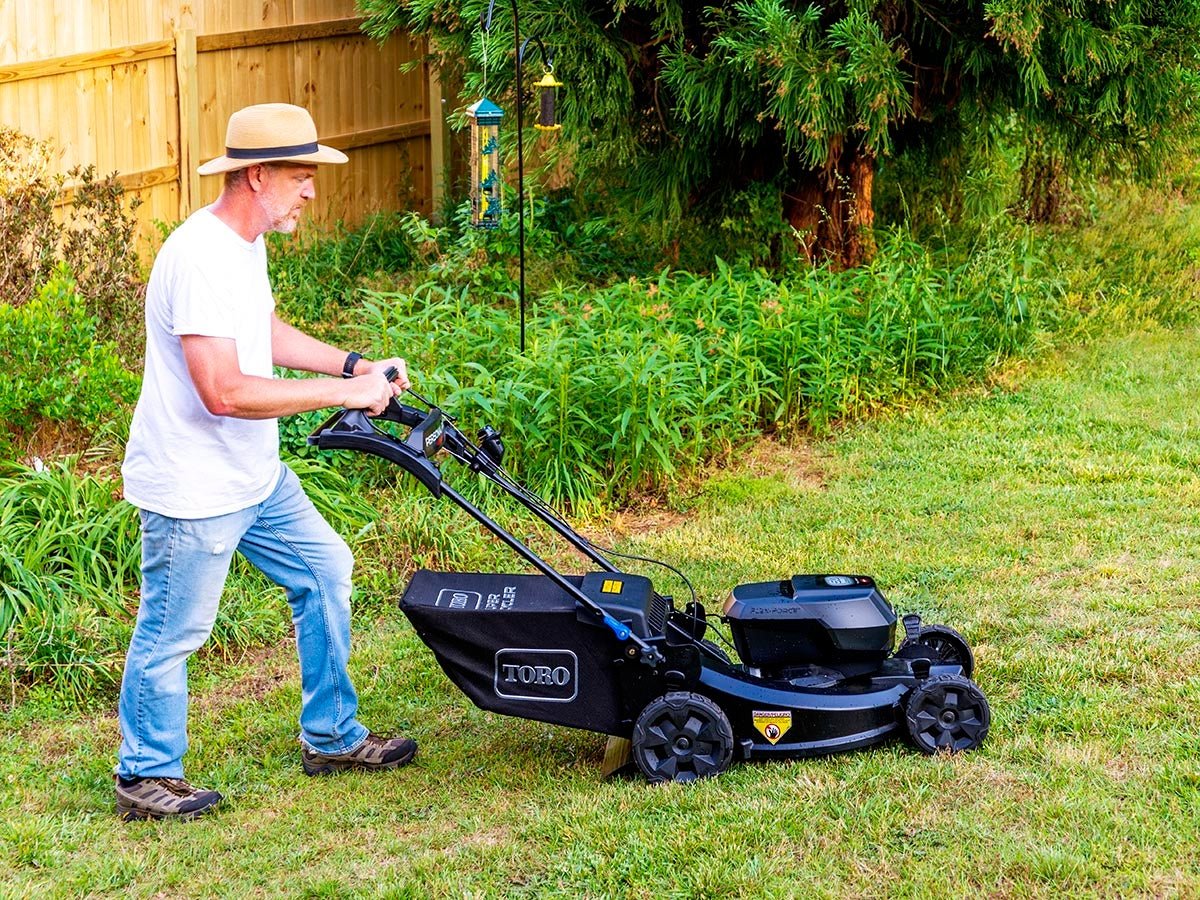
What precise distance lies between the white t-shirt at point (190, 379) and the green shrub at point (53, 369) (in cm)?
186

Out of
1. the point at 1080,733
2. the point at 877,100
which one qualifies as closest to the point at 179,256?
the point at 1080,733

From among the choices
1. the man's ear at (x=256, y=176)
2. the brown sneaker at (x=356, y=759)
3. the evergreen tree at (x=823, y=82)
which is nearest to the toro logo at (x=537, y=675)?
the brown sneaker at (x=356, y=759)

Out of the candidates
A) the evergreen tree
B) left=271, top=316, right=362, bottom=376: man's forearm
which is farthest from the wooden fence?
left=271, top=316, right=362, bottom=376: man's forearm

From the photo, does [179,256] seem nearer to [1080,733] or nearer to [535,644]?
[535,644]

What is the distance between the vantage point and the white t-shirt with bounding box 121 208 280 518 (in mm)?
3586

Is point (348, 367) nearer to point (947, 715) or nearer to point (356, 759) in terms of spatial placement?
point (356, 759)

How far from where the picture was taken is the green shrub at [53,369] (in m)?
5.47

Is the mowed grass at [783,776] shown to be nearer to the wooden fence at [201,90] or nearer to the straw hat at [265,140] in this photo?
the straw hat at [265,140]

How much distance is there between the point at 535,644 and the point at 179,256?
137cm

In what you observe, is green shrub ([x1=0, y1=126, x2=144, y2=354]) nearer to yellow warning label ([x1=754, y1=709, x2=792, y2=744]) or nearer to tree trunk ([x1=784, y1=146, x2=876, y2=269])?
tree trunk ([x1=784, y1=146, x2=876, y2=269])

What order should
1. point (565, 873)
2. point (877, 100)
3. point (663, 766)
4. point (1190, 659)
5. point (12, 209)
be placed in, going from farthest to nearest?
point (877, 100) → point (12, 209) → point (1190, 659) → point (663, 766) → point (565, 873)

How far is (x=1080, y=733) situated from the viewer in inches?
161

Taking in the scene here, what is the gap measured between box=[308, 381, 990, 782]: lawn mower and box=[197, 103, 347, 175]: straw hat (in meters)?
0.71

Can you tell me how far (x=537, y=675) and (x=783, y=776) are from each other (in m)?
0.71
